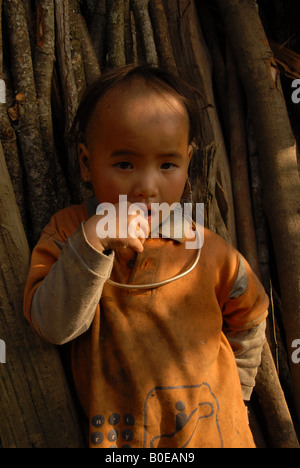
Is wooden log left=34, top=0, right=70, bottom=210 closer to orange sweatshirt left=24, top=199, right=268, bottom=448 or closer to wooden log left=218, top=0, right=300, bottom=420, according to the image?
orange sweatshirt left=24, top=199, right=268, bottom=448

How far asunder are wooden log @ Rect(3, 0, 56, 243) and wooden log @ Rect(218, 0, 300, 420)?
1069mm

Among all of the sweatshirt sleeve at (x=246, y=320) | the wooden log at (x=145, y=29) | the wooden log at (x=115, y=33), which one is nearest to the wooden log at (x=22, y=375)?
the sweatshirt sleeve at (x=246, y=320)

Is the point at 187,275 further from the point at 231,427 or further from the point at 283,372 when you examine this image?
the point at 283,372

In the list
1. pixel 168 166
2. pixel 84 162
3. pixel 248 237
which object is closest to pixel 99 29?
pixel 84 162

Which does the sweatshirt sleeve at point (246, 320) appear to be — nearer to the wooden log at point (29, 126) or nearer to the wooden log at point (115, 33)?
the wooden log at point (29, 126)

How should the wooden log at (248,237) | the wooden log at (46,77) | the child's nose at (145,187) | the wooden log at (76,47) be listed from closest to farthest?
the child's nose at (145,187) < the wooden log at (46,77) < the wooden log at (76,47) < the wooden log at (248,237)

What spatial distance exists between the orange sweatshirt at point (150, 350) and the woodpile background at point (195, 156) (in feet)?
0.42

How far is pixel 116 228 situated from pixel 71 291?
21cm

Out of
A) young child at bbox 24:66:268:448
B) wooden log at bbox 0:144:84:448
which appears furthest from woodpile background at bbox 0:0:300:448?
young child at bbox 24:66:268:448

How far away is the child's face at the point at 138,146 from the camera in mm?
1174

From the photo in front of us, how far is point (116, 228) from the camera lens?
3.60 feet

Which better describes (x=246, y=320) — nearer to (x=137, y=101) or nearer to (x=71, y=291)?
(x=71, y=291)

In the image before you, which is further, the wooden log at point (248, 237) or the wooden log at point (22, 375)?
the wooden log at point (248, 237)
